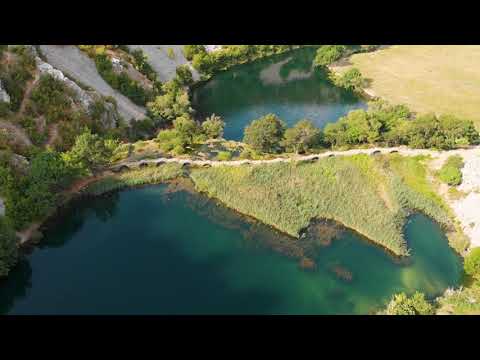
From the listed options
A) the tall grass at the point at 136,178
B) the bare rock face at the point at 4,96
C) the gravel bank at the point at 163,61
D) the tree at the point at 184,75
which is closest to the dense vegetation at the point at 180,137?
the tall grass at the point at 136,178

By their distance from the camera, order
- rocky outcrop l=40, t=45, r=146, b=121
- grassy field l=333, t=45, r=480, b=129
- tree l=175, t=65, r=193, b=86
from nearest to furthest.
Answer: rocky outcrop l=40, t=45, r=146, b=121
grassy field l=333, t=45, r=480, b=129
tree l=175, t=65, r=193, b=86

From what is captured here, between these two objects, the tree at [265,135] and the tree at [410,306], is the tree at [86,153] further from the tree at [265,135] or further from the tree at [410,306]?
the tree at [410,306]

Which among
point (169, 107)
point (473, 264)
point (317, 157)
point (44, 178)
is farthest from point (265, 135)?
point (473, 264)

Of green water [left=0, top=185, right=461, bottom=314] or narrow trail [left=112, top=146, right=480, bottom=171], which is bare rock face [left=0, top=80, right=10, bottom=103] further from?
green water [left=0, top=185, right=461, bottom=314]

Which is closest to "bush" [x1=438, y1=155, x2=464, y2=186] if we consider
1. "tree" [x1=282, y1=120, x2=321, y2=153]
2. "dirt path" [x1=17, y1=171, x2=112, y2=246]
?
"tree" [x1=282, y1=120, x2=321, y2=153]

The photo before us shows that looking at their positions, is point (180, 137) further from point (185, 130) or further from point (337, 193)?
point (337, 193)
